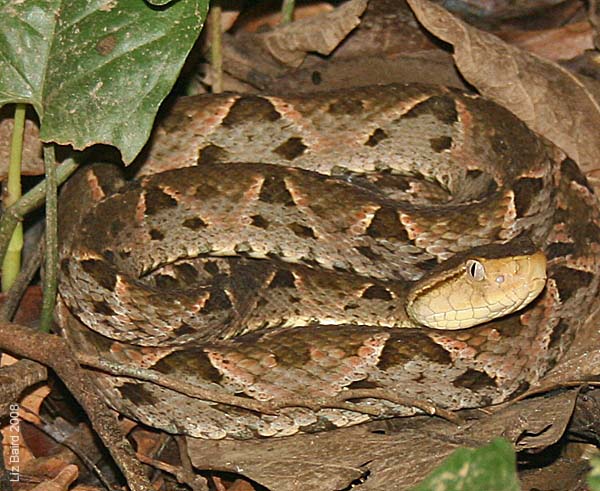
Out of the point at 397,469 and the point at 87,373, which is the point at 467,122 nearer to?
the point at 397,469

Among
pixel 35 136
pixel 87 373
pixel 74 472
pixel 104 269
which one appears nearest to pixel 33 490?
pixel 74 472

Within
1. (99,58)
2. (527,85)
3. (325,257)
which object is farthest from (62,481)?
(527,85)

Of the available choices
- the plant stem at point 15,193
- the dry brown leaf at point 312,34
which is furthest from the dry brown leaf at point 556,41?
the plant stem at point 15,193

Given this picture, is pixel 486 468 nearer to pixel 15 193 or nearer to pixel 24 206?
pixel 24 206

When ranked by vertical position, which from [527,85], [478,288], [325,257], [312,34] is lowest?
[325,257]

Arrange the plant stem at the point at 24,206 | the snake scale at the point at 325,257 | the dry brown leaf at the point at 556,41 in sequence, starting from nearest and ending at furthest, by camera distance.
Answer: the snake scale at the point at 325,257, the plant stem at the point at 24,206, the dry brown leaf at the point at 556,41

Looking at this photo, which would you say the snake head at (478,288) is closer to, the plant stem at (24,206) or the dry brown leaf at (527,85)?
the dry brown leaf at (527,85)
